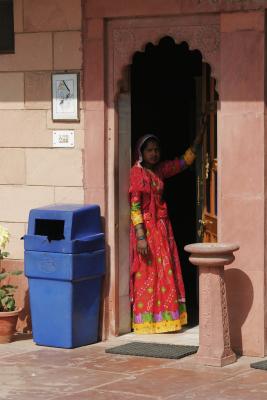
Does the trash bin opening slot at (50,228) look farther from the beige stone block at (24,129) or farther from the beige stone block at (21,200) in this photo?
the beige stone block at (24,129)

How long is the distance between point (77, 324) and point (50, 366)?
76 cm

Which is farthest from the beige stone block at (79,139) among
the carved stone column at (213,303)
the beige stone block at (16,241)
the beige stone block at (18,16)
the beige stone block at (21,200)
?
the carved stone column at (213,303)

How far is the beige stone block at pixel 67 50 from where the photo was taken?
953 cm

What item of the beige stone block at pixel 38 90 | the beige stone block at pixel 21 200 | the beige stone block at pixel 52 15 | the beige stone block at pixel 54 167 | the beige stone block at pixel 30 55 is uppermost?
the beige stone block at pixel 52 15

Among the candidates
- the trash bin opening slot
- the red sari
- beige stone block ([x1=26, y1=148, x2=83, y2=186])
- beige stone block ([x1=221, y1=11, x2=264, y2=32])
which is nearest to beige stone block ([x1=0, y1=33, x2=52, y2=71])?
beige stone block ([x1=26, y1=148, x2=83, y2=186])

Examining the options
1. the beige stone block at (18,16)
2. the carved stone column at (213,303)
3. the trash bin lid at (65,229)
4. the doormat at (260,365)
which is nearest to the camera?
the doormat at (260,365)

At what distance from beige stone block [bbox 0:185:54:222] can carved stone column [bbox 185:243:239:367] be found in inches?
67.2

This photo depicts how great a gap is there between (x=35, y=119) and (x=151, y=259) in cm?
159

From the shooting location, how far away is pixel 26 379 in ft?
26.9

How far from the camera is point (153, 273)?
32.4 ft

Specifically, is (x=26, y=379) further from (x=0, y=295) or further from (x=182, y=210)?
(x=182, y=210)

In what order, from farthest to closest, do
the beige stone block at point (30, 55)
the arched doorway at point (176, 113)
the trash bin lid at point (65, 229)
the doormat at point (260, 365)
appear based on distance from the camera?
the arched doorway at point (176, 113)
the beige stone block at point (30, 55)
the trash bin lid at point (65, 229)
the doormat at point (260, 365)

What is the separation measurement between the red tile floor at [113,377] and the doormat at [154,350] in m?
0.08

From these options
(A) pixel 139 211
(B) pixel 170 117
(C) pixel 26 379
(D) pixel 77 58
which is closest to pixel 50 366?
(C) pixel 26 379
